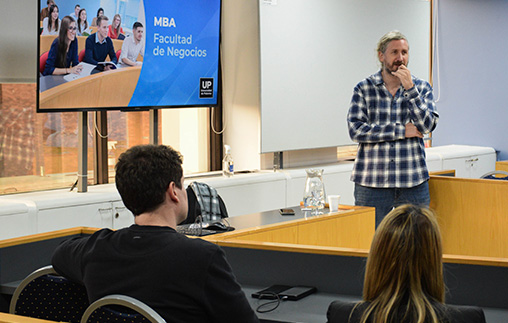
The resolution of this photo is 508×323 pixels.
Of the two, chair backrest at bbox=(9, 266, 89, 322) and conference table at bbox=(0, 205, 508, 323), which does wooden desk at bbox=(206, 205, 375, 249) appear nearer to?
conference table at bbox=(0, 205, 508, 323)

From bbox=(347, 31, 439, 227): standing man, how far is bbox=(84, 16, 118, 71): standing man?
181 centimetres

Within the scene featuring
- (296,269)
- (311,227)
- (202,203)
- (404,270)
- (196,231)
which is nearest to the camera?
(404,270)

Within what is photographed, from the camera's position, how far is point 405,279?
1.75 meters

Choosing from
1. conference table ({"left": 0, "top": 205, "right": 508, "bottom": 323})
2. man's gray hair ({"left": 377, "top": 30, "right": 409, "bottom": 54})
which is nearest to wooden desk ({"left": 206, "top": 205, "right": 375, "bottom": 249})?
conference table ({"left": 0, "top": 205, "right": 508, "bottom": 323})

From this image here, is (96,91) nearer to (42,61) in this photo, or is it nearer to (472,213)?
(42,61)

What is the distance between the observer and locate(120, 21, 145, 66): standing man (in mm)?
5141

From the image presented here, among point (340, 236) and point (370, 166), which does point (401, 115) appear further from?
point (340, 236)

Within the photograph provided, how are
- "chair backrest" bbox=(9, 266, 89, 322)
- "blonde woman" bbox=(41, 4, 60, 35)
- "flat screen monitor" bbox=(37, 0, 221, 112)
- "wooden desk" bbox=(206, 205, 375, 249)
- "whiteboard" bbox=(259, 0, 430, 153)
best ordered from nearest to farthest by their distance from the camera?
"chair backrest" bbox=(9, 266, 89, 322) < "wooden desk" bbox=(206, 205, 375, 249) < "blonde woman" bbox=(41, 4, 60, 35) < "flat screen monitor" bbox=(37, 0, 221, 112) < "whiteboard" bbox=(259, 0, 430, 153)

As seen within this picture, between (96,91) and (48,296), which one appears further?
(96,91)

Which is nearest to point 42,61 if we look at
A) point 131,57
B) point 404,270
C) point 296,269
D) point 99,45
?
point 99,45

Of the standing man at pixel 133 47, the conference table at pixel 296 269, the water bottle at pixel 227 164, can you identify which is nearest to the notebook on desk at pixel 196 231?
the conference table at pixel 296 269

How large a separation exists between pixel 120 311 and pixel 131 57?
3609 millimetres

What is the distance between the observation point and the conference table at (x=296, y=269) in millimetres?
2496

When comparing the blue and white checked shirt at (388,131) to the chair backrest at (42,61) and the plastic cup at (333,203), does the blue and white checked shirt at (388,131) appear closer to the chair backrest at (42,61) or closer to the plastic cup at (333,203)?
the plastic cup at (333,203)
